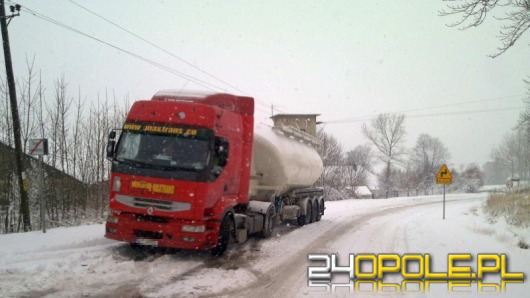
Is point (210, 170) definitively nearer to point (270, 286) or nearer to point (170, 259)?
point (170, 259)

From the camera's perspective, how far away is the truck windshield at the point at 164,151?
8.48 meters

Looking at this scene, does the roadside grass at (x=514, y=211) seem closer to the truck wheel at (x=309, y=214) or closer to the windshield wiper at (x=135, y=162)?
the truck wheel at (x=309, y=214)

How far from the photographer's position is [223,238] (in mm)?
9164

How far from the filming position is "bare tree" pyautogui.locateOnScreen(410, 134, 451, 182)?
80.9m

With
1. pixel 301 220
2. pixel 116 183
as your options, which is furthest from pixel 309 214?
pixel 116 183

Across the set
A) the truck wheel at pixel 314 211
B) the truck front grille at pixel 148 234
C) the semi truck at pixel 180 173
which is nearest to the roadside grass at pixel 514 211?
the truck wheel at pixel 314 211

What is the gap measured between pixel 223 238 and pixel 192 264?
1050mm

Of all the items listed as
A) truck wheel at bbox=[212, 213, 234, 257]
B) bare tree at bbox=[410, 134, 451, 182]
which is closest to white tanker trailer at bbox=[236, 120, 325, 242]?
truck wheel at bbox=[212, 213, 234, 257]

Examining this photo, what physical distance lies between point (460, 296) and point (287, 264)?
3.63m

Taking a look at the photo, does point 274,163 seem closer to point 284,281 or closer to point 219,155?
point 219,155

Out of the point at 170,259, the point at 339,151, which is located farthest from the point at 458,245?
the point at 339,151

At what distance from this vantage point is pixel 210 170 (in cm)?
859

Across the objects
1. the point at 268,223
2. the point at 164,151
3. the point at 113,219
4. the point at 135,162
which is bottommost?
the point at 268,223

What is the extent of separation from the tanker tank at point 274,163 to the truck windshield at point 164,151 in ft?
10.7
